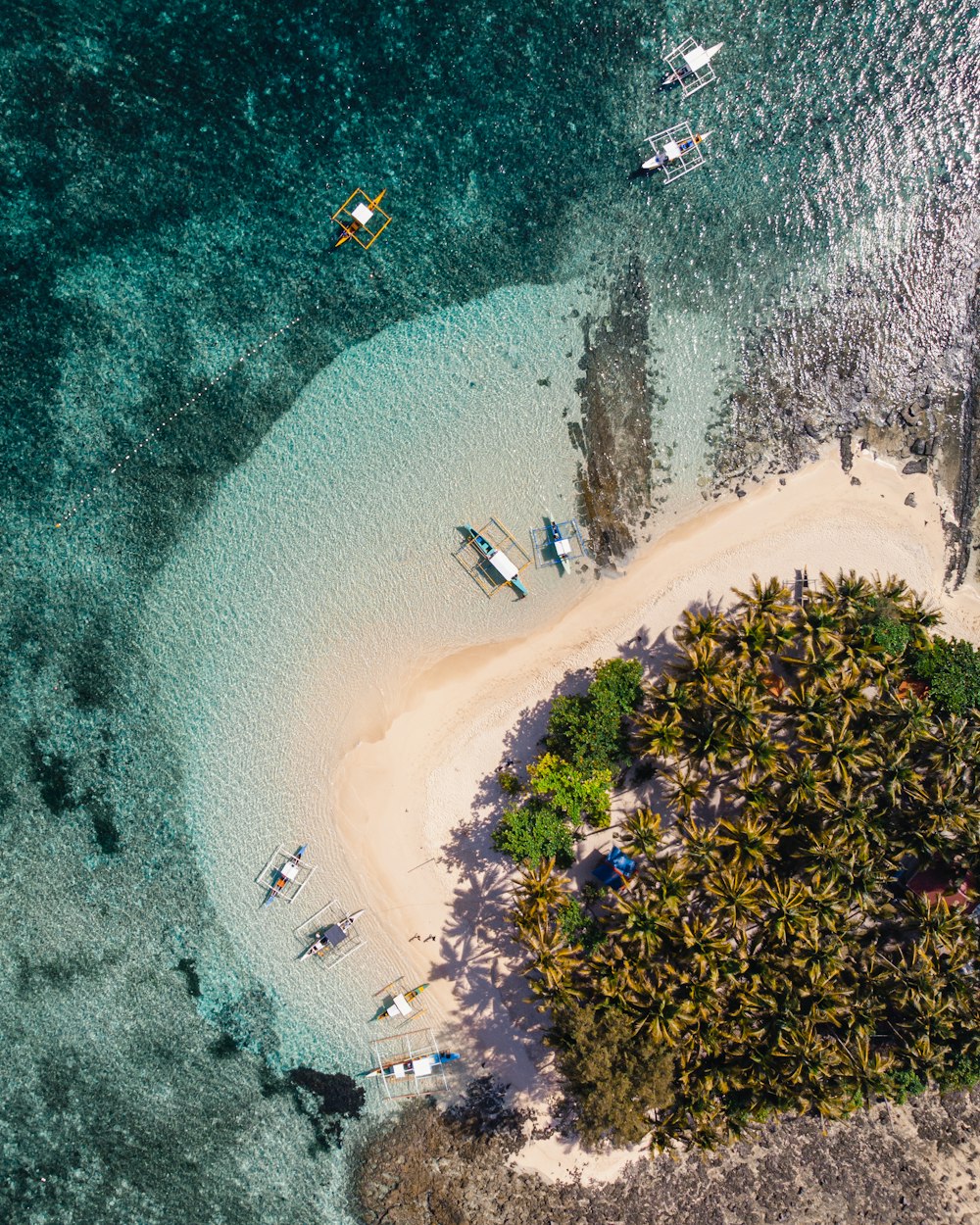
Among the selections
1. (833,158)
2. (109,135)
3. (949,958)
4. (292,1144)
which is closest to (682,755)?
(949,958)

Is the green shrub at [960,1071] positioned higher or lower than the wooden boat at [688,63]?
lower

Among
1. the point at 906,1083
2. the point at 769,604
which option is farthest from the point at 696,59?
the point at 906,1083

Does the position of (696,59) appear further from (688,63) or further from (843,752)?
(843,752)

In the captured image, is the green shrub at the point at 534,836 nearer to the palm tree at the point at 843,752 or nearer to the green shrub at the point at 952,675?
the palm tree at the point at 843,752

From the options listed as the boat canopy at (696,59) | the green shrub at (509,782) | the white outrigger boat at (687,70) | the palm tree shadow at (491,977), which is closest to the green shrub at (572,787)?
the green shrub at (509,782)

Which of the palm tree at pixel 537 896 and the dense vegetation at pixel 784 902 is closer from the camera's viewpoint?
the dense vegetation at pixel 784 902

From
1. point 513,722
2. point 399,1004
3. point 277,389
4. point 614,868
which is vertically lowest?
point 614,868

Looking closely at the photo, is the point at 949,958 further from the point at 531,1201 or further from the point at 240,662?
the point at 240,662
